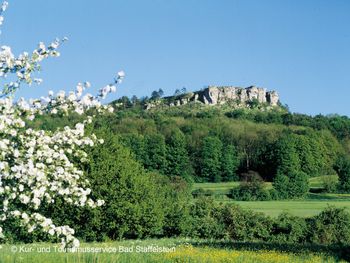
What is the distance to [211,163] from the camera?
124 metres

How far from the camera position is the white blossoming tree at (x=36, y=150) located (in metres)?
8.60

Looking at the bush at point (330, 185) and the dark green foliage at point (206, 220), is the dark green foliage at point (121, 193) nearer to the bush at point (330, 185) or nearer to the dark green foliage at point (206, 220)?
the dark green foliage at point (206, 220)

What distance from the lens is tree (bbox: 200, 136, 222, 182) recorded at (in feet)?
409

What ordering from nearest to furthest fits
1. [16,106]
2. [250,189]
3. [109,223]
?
[16,106] < [109,223] < [250,189]

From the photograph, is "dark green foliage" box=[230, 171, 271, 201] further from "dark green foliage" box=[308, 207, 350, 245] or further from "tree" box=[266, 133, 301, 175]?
"dark green foliage" box=[308, 207, 350, 245]

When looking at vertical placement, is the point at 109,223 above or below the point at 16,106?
below

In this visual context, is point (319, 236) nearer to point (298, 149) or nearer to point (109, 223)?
point (109, 223)

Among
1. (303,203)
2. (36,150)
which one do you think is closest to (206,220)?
(36,150)

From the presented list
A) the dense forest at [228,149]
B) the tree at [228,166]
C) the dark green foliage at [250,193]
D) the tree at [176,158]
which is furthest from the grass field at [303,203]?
the tree at [176,158]

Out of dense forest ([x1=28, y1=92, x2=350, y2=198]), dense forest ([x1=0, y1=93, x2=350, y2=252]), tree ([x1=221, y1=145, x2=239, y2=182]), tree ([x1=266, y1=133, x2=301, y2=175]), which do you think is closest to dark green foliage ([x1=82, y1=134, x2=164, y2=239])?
dense forest ([x1=0, y1=93, x2=350, y2=252])

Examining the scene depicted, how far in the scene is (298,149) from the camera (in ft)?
411

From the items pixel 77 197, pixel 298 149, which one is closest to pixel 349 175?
pixel 298 149

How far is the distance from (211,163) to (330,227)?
88338 mm

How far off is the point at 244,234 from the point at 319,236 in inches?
199
